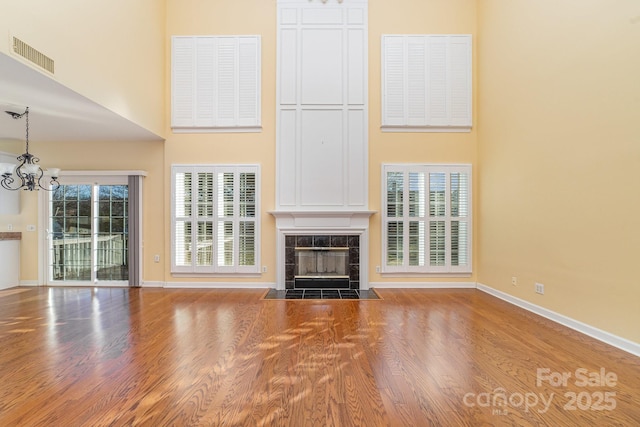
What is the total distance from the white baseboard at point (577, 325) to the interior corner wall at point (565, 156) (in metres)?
0.06

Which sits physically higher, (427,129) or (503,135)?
(427,129)

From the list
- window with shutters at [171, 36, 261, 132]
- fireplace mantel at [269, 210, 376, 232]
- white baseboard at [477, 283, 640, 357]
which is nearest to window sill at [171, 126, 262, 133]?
window with shutters at [171, 36, 261, 132]

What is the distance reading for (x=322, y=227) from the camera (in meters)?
5.97

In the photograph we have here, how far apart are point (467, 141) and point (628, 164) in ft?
10.1

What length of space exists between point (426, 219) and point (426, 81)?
254 cm

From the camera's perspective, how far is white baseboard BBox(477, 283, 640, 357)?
3.13 meters

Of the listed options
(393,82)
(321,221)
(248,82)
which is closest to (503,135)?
(393,82)

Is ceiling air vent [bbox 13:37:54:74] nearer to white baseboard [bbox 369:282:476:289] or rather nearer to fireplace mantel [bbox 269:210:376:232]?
fireplace mantel [bbox 269:210:376:232]

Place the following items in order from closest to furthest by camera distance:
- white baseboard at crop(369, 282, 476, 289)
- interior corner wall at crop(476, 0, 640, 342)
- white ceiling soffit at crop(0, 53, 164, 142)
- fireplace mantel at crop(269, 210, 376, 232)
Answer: interior corner wall at crop(476, 0, 640, 342) → white ceiling soffit at crop(0, 53, 164, 142) → fireplace mantel at crop(269, 210, 376, 232) → white baseboard at crop(369, 282, 476, 289)

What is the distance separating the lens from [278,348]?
10.6ft

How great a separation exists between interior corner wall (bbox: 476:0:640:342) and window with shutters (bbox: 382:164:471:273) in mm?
439

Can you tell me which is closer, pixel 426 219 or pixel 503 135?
pixel 503 135

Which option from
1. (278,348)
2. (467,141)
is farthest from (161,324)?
(467,141)

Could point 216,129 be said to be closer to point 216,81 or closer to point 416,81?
point 216,81
